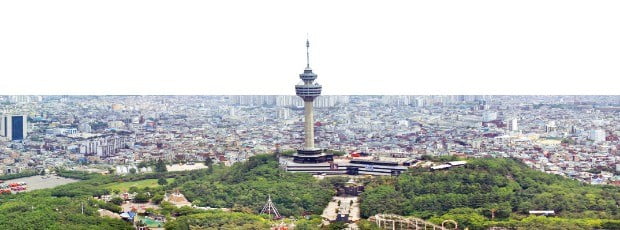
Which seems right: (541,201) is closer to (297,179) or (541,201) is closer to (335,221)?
(335,221)

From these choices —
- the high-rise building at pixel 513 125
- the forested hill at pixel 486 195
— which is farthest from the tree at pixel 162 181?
the high-rise building at pixel 513 125

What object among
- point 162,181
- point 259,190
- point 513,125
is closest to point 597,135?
point 513,125

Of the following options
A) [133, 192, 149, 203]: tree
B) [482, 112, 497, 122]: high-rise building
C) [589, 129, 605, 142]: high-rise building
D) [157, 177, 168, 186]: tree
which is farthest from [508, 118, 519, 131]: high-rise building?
[133, 192, 149, 203]: tree

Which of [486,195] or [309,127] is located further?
[309,127]

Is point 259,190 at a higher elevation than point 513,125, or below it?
below

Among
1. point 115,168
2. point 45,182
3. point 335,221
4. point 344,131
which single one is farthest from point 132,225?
point 344,131

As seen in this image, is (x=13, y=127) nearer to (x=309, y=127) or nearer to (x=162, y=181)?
(x=162, y=181)

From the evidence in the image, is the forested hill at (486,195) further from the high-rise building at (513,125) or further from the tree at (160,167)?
the high-rise building at (513,125)
